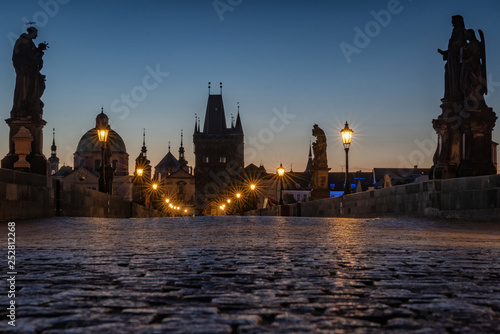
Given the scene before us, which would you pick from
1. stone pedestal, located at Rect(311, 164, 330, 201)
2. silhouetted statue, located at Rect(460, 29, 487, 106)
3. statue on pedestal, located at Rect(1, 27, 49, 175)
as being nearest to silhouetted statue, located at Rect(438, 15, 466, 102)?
silhouetted statue, located at Rect(460, 29, 487, 106)

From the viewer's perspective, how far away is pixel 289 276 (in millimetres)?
3787

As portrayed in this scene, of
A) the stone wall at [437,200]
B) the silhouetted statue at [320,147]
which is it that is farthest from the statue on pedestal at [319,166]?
the stone wall at [437,200]

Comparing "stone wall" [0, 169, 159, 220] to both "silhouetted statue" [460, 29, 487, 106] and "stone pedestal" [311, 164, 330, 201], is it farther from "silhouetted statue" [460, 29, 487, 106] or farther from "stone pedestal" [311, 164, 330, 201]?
"stone pedestal" [311, 164, 330, 201]

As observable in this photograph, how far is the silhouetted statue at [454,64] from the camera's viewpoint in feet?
60.4

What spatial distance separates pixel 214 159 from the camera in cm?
12506

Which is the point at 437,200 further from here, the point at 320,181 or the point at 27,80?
the point at 320,181

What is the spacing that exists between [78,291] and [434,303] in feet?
5.78

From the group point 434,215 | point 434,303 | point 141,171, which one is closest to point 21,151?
point 434,215

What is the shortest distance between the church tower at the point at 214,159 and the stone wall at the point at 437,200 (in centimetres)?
10197

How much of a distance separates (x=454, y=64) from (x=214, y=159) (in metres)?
107

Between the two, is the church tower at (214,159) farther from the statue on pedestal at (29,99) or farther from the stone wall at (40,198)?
the statue on pedestal at (29,99)

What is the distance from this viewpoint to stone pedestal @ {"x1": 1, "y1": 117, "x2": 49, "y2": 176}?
61.9ft

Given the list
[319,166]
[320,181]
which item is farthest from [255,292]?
[320,181]

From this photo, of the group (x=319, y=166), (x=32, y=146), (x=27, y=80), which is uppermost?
(x=27, y=80)
